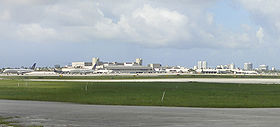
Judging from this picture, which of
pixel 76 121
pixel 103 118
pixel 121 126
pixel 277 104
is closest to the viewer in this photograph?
pixel 121 126

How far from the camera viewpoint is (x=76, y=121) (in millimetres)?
23797

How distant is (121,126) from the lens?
21672mm

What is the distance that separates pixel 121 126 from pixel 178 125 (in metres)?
3.18

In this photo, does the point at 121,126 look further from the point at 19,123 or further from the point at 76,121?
the point at 19,123

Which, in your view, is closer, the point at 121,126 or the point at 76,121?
the point at 121,126

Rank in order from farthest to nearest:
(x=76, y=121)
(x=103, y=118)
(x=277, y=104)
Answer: (x=277, y=104) → (x=103, y=118) → (x=76, y=121)

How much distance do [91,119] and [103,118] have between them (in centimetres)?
93

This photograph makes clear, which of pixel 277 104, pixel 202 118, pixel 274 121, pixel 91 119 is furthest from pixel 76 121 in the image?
pixel 277 104

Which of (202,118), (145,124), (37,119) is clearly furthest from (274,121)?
(37,119)

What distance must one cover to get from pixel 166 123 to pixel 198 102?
704 inches

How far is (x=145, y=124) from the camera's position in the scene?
74.0 feet

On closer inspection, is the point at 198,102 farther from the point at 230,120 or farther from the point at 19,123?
the point at 19,123

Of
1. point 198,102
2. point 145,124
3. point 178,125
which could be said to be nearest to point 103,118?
point 145,124

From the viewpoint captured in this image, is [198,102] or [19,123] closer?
[19,123]
